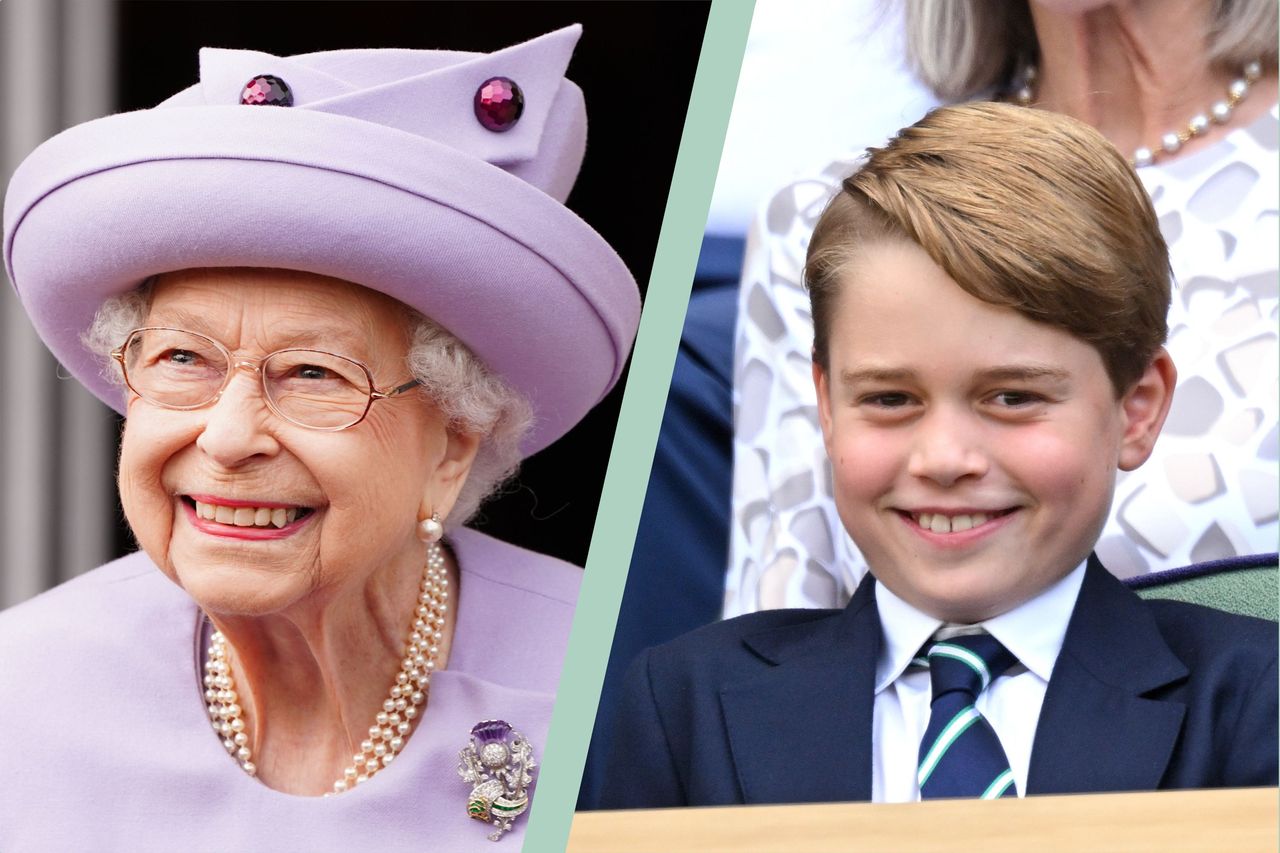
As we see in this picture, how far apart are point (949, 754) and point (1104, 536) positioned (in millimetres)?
256

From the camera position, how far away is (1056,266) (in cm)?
158

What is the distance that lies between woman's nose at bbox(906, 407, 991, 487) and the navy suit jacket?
0.15 meters

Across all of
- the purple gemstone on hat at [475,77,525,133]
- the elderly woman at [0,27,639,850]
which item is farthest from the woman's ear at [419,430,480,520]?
the purple gemstone on hat at [475,77,525,133]

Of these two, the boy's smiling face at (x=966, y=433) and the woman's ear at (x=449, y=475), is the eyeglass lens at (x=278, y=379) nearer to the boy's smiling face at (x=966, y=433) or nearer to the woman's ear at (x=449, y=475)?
the woman's ear at (x=449, y=475)

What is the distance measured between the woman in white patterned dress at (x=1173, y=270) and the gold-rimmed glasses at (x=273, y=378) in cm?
40

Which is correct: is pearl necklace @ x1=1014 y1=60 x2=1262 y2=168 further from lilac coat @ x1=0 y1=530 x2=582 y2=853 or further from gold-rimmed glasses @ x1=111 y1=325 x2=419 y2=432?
lilac coat @ x1=0 y1=530 x2=582 y2=853

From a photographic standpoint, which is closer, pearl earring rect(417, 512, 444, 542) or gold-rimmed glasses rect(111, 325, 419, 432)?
gold-rimmed glasses rect(111, 325, 419, 432)

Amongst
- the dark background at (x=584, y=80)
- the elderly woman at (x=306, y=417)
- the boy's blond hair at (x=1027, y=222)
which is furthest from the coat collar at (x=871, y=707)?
the dark background at (x=584, y=80)

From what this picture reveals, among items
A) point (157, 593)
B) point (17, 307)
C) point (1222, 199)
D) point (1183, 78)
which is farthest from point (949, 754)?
point (17, 307)

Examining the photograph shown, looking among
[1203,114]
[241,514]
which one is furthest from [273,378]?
[1203,114]

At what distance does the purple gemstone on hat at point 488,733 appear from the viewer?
1.92m

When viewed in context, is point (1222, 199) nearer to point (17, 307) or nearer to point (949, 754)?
point (949, 754)

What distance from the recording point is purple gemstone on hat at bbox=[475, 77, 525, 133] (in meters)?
1.82

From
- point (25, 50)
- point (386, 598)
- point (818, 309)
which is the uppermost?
point (25, 50)
